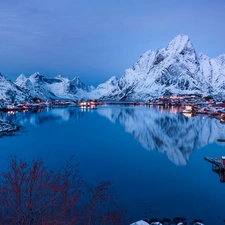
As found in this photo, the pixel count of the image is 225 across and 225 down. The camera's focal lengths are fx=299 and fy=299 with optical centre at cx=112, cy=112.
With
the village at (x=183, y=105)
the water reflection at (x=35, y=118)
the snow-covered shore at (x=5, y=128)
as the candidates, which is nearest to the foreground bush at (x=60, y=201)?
the snow-covered shore at (x=5, y=128)

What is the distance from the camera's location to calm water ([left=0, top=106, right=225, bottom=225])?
14.0 metres

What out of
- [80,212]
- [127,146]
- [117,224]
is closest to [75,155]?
[127,146]

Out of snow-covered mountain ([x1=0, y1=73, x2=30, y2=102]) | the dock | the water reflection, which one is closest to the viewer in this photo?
the dock

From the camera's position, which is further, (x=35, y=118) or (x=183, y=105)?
(x=183, y=105)

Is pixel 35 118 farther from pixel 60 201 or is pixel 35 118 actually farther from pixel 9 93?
pixel 9 93

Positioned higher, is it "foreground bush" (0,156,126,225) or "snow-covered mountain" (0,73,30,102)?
"snow-covered mountain" (0,73,30,102)

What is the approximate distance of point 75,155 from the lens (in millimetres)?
25062

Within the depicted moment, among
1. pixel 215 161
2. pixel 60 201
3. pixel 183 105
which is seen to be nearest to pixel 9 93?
pixel 183 105

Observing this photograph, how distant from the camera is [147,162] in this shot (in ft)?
74.2

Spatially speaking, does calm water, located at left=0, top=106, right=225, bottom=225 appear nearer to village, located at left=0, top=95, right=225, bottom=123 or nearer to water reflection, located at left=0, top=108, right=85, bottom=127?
water reflection, located at left=0, top=108, right=85, bottom=127

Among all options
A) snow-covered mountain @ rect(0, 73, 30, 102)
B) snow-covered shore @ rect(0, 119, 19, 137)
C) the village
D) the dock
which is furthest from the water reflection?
snow-covered mountain @ rect(0, 73, 30, 102)

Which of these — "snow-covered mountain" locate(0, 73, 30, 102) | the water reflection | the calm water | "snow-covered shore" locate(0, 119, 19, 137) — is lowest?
the calm water

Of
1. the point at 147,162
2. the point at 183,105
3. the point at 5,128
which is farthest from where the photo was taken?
the point at 183,105

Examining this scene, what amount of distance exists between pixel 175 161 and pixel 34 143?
14950 millimetres
